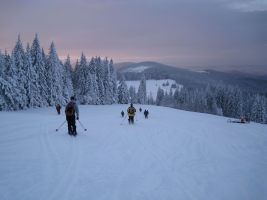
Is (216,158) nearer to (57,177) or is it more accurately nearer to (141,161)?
(141,161)

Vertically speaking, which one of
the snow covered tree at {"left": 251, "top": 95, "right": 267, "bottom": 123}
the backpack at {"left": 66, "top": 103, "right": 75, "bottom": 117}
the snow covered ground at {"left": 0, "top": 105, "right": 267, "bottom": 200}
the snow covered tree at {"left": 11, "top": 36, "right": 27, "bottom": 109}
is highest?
the snow covered tree at {"left": 11, "top": 36, "right": 27, "bottom": 109}

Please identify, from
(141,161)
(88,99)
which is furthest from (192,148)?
(88,99)

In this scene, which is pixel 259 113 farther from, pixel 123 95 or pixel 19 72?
pixel 19 72

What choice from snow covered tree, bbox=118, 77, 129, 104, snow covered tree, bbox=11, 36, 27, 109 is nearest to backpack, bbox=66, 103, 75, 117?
snow covered tree, bbox=11, 36, 27, 109

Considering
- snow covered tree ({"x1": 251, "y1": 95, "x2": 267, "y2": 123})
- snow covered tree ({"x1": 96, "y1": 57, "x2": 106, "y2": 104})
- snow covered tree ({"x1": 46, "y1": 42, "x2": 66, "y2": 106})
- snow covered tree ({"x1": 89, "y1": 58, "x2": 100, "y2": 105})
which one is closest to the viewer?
snow covered tree ({"x1": 46, "y1": 42, "x2": 66, "y2": 106})

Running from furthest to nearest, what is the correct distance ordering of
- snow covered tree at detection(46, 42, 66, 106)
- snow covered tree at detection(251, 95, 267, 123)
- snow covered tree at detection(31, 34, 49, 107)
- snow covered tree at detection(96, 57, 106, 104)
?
1. snow covered tree at detection(251, 95, 267, 123)
2. snow covered tree at detection(96, 57, 106, 104)
3. snow covered tree at detection(46, 42, 66, 106)
4. snow covered tree at detection(31, 34, 49, 107)

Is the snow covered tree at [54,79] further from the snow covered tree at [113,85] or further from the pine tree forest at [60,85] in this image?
the snow covered tree at [113,85]

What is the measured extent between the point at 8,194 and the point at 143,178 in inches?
156

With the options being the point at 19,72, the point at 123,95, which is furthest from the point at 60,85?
the point at 123,95

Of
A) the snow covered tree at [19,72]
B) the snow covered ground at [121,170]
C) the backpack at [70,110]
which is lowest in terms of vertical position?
the snow covered ground at [121,170]

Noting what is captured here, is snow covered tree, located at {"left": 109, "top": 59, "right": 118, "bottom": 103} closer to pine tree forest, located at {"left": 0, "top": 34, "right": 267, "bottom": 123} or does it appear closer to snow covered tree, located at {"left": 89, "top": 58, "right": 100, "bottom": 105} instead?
pine tree forest, located at {"left": 0, "top": 34, "right": 267, "bottom": 123}

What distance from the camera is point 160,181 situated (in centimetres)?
804

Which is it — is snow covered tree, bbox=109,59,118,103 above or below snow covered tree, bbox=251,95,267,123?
above

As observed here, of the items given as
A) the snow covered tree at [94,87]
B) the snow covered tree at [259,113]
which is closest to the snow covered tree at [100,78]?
the snow covered tree at [94,87]
